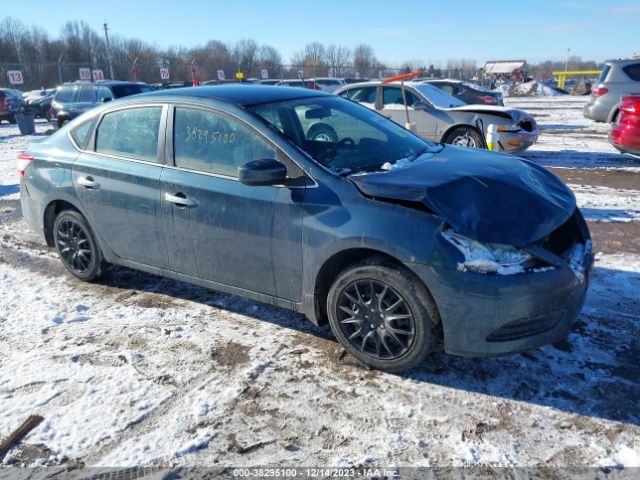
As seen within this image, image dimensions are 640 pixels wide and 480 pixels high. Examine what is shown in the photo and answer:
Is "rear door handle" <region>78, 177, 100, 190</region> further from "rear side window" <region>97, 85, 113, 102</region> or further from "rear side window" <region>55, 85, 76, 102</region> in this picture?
"rear side window" <region>55, 85, 76, 102</region>

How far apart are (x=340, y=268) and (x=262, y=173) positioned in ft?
2.56

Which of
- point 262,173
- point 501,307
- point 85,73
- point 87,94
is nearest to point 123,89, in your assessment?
point 87,94

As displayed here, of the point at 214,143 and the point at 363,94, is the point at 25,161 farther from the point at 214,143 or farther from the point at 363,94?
the point at 363,94

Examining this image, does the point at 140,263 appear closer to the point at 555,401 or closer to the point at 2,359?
the point at 2,359

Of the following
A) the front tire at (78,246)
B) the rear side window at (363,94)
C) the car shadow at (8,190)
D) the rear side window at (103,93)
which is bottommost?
the car shadow at (8,190)

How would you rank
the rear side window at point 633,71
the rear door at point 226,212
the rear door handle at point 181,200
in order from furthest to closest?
the rear side window at point 633,71 → the rear door handle at point 181,200 → the rear door at point 226,212

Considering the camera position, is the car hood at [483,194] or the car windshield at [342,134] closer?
the car hood at [483,194]

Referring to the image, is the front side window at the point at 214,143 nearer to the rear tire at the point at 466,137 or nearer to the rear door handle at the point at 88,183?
the rear door handle at the point at 88,183

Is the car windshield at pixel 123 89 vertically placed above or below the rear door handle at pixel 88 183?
above

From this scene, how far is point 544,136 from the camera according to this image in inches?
549

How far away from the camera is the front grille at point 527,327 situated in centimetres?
294

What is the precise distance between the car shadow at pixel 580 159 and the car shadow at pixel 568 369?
6.54 m

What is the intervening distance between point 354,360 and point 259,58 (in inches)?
2667

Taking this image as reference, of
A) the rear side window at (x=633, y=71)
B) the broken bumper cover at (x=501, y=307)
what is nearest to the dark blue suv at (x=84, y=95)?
the rear side window at (x=633, y=71)
